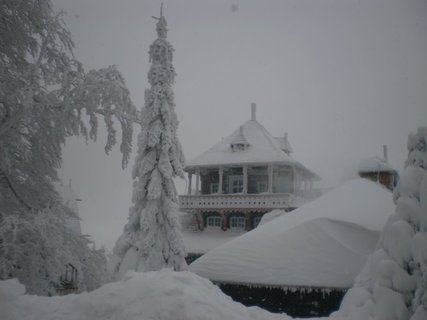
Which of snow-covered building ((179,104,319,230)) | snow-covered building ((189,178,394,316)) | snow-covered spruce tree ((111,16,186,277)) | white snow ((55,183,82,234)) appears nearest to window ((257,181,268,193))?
snow-covered building ((179,104,319,230))

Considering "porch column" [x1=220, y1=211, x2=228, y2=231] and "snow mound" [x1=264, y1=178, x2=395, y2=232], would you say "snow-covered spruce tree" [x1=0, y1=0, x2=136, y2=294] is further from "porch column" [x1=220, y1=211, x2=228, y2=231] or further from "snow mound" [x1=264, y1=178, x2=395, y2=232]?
"porch column" [x1=220, y1=211, x2=228, y2=231]

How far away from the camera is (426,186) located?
577cm

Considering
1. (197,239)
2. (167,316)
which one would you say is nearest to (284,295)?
(167,316)

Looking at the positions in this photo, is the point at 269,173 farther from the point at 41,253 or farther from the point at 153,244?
the point at 41,253

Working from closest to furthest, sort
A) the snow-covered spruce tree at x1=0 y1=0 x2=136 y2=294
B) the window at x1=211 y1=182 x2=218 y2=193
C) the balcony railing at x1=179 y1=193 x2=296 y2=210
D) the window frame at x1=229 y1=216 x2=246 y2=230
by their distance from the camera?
the snow-covered spruce tree at x1=0 y1=0 x2=136 y2=294 → the balcony railing at x1=179 y1=193 x2=296 y2=210 → the window frame at x1=229 y1=216 x2=246 y2=230 → the window at x1=211 y1=182 x2=218 y2=193

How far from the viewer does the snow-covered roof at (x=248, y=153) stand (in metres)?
26.8

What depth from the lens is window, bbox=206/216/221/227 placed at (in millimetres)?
28250

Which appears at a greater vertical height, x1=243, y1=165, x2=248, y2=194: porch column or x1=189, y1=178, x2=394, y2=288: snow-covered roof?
x1=243, y1=165, x2=248, y2=194: porch column

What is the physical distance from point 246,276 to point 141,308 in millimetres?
6981

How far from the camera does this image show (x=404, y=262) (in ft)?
18.9

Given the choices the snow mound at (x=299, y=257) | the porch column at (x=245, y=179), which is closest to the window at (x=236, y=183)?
the porch column at (x=245, y=179)

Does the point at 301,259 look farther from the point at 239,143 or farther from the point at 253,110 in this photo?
the point at 253,110

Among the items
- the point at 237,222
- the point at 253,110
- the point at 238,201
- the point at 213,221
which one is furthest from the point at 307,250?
the point at 253,110

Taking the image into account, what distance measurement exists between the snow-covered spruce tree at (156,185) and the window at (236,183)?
11039mm
